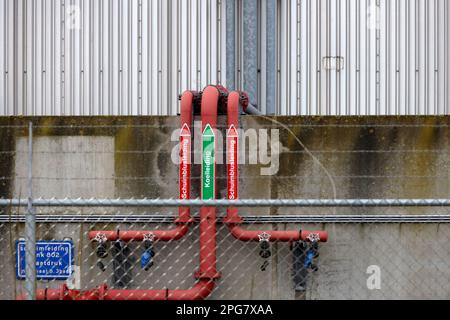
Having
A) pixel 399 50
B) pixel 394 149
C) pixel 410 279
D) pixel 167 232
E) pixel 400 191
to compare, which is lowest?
pixel 410 279

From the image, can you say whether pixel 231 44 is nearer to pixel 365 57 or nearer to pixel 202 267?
pixel 365 57

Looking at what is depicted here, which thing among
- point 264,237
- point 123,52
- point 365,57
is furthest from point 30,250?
point 365,57

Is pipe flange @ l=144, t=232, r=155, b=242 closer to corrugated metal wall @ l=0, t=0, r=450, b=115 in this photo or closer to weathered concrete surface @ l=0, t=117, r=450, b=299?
weathered concrete surface @ l=0, t=117, r=450, b=299

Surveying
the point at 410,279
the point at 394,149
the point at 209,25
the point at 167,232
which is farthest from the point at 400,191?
the point at 209,25

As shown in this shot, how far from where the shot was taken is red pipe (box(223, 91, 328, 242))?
5695 mm

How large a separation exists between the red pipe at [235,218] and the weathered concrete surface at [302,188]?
17 cm

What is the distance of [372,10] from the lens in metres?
7.16

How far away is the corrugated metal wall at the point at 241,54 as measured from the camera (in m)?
7.16

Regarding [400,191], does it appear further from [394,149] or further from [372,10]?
[372,10]

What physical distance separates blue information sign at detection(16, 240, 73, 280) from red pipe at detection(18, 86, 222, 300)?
0.86 feet

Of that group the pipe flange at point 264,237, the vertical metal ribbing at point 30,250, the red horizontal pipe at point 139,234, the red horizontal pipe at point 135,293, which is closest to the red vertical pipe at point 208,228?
the red horizontal pipe at point 135,293
